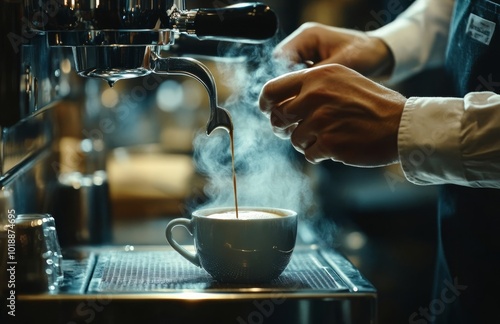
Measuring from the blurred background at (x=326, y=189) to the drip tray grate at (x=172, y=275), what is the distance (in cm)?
56

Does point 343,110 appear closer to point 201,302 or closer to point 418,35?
point 201,302

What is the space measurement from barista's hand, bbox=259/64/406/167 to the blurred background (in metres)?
0.69

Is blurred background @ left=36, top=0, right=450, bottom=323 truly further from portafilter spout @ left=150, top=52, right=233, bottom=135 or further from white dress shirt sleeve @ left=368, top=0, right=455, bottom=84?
portafilter spout @ left=150, top=52, right=233, bottom=135

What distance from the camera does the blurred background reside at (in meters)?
1.99

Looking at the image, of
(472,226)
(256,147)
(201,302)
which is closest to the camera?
(201,302)

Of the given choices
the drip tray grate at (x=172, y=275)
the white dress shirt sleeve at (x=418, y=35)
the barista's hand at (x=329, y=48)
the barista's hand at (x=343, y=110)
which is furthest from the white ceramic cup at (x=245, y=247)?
the white dress shirt sleeve at (x=418, y=35)

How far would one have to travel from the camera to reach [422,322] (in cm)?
153

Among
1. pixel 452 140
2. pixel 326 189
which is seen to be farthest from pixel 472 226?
pixel 326 189

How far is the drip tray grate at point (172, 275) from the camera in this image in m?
0.89

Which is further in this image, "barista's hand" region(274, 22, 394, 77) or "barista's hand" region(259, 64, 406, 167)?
"barista's hand" region(274, 22, 394, 77)

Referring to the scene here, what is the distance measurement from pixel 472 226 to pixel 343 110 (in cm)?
38

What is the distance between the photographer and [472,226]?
121 centimetres

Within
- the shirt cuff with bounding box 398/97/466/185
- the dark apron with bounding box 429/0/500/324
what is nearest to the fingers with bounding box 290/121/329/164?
the shirt cuff with bounding box 398/97/466/185

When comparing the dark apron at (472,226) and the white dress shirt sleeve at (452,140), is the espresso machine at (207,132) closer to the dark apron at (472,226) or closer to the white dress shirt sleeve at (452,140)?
the white dress shirt sleeve at (452,140)
